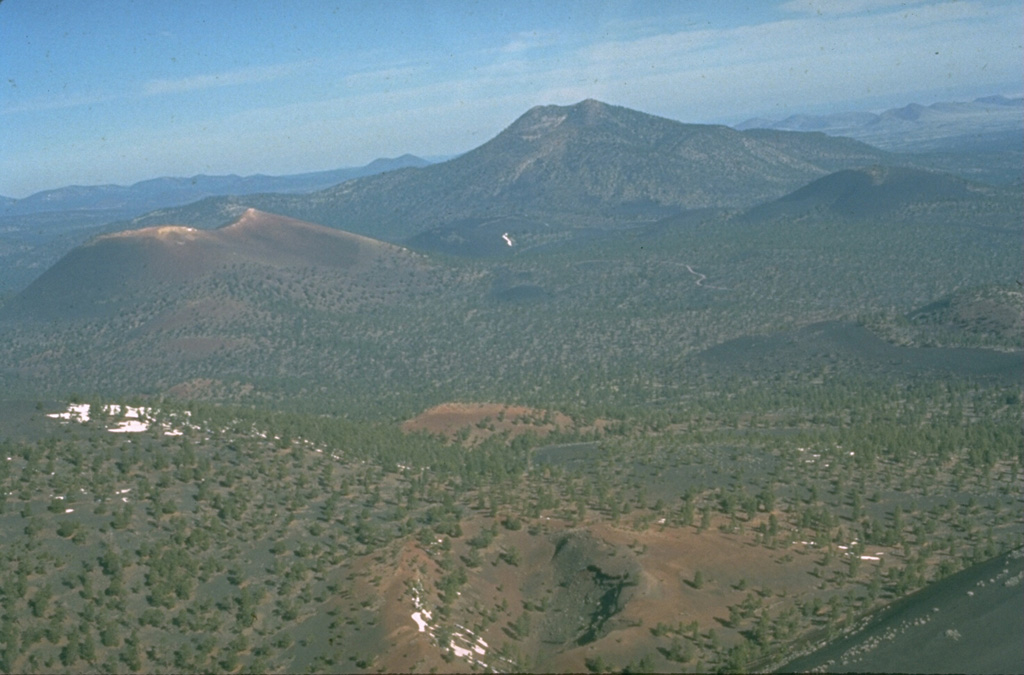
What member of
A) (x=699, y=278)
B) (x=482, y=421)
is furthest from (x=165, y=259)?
(x=482, y=421)

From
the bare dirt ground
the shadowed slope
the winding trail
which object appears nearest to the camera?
the bare dirt ground

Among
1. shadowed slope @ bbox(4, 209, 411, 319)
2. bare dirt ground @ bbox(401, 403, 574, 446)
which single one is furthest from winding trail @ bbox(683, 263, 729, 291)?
bare dirt ground @ bbox(401, 403, 574, 446)

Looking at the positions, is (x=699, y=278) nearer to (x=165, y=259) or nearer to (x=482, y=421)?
(x=482, y=421)

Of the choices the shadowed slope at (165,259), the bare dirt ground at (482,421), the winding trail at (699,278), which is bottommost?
the bare dirt ground at (482,421)

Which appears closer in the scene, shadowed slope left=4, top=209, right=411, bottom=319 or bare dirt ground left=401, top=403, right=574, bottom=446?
bare dirt ground left=401, top=403, right=574, bottom=446

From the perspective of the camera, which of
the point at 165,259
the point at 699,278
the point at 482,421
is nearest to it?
the point at 482,421

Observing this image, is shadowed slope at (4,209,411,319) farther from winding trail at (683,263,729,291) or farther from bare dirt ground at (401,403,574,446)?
bare dirt ground at (401,403,574,446)

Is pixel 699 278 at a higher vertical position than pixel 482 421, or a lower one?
higher

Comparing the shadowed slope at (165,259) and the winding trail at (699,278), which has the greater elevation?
the shadowed slope at (165,259)

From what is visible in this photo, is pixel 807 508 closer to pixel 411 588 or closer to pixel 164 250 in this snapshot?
pixel 411 588

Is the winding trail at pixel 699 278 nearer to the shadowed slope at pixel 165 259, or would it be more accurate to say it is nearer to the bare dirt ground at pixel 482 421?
the shadowed slope at pixel 165 259

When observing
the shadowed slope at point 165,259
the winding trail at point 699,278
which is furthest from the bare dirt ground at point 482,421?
the shadowed slope at point 165,259

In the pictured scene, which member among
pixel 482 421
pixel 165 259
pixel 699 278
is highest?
pixel 165 259

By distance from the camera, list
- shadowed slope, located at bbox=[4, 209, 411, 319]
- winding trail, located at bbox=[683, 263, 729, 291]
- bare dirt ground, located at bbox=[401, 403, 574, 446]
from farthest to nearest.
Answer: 1. shadowed slope, located at bbox=[4, 209, 411, 319]
2. winding trail, located at bbox=[683, 263, 729, 291]
3. bare dirt ground, located at bbox=[401, 403, 574, 446]
